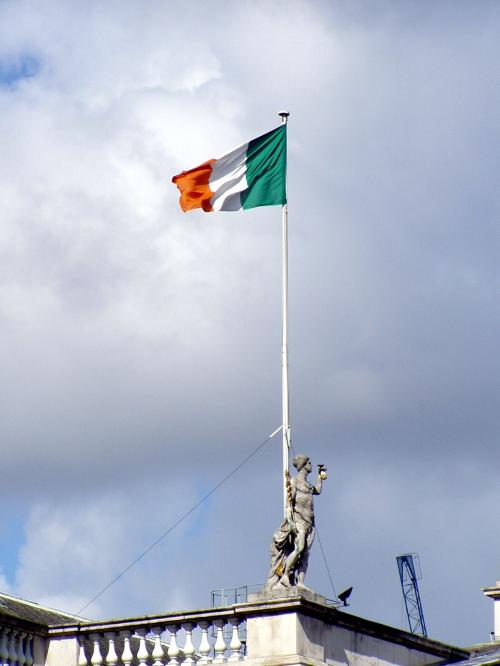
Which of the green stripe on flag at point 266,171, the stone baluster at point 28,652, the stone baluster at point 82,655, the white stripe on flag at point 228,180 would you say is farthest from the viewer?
the white stripe on flag at point 228,180

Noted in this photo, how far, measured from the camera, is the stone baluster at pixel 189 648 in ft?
121

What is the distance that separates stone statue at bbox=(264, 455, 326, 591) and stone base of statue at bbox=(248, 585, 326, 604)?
0.20m

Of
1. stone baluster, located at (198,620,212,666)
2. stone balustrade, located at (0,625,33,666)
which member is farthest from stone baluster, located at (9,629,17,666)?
stone baluster, located at (198,620,212,666)

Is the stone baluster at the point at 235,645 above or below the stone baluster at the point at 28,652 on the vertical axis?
below

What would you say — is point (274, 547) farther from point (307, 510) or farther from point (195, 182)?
point (195, 182)

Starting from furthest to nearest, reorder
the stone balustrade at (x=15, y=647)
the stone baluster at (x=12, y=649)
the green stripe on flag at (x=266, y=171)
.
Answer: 1. the green stripe on flag at (x=266, y=171)
2. the stone baluster at (x=12, y=649)
3. the stone balustrade at (x=15, y=647)

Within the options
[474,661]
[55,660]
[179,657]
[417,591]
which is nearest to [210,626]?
[179,657]

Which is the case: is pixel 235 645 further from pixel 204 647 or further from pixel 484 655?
pixel 484 655

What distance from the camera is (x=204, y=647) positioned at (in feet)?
121

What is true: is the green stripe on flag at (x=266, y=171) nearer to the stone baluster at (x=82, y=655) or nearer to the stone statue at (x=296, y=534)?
the stone statue at (x=296, y=534)

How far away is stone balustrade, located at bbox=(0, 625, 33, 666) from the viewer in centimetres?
3734

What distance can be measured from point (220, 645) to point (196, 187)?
12.8m

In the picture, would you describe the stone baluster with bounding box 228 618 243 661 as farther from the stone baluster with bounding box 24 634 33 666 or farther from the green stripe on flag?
the green stripe on flag

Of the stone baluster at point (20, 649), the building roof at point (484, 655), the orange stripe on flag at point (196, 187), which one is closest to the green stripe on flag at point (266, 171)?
the orange stripe on flag at point (196, 187)
